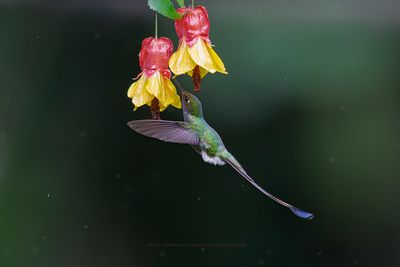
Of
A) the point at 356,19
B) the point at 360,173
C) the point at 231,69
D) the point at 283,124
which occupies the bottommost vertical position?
the point at 360,173

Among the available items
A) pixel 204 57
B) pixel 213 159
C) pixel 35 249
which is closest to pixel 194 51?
pixel 204 57

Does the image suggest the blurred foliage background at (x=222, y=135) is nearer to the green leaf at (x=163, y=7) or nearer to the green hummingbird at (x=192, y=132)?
the green hummingbird at (x=192, y=132)

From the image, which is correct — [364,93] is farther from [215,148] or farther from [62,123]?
[215,148]

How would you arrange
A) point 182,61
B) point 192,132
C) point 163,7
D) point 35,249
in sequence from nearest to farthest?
point 163,7 < point 182,61 < point 192,132 < point 35,249

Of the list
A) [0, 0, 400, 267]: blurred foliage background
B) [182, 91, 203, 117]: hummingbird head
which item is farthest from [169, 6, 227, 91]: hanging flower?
[0, 0, 400, 267]: blurred foliage background

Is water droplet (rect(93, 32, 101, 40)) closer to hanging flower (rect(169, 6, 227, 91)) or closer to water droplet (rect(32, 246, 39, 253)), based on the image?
water droplet (rect(32, 246, 39, 253))

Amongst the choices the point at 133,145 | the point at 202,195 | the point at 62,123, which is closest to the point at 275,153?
the point at 202,195

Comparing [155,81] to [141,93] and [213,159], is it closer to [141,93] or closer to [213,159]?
[141,93]
